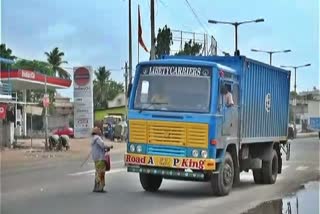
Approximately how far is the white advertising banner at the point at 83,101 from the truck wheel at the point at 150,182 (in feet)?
65.5

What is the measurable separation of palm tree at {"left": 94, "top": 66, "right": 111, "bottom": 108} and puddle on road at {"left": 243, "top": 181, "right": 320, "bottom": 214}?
93.8 meters

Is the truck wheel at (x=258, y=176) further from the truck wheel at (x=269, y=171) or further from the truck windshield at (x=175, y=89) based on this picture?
the truck windshield at (x=175, y=89)

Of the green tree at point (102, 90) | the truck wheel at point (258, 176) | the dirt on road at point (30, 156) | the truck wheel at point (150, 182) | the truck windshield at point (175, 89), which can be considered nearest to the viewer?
the truck windshield at point (175, 89)

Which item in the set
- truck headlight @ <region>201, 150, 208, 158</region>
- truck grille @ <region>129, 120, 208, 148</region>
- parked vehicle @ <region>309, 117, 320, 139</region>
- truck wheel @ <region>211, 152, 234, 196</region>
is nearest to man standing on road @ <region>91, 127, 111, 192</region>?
truck grille @ <region>129, 120, 208, 148</region>

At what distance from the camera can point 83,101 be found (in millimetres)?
36188

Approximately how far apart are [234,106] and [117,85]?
351 feet

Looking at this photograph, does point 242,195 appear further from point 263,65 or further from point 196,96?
point 263,65

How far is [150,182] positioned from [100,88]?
310 ft

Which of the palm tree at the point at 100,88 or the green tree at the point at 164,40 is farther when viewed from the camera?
the palm tree at the point at 100,88

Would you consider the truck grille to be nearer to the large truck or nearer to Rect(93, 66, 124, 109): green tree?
the large truck

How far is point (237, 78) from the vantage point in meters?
15.7

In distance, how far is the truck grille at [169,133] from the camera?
13805 mm

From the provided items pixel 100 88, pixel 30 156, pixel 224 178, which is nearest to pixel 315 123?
pixel 100 88

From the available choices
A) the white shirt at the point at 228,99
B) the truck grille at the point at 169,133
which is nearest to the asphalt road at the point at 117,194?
the truck grille at the point at 169,133
